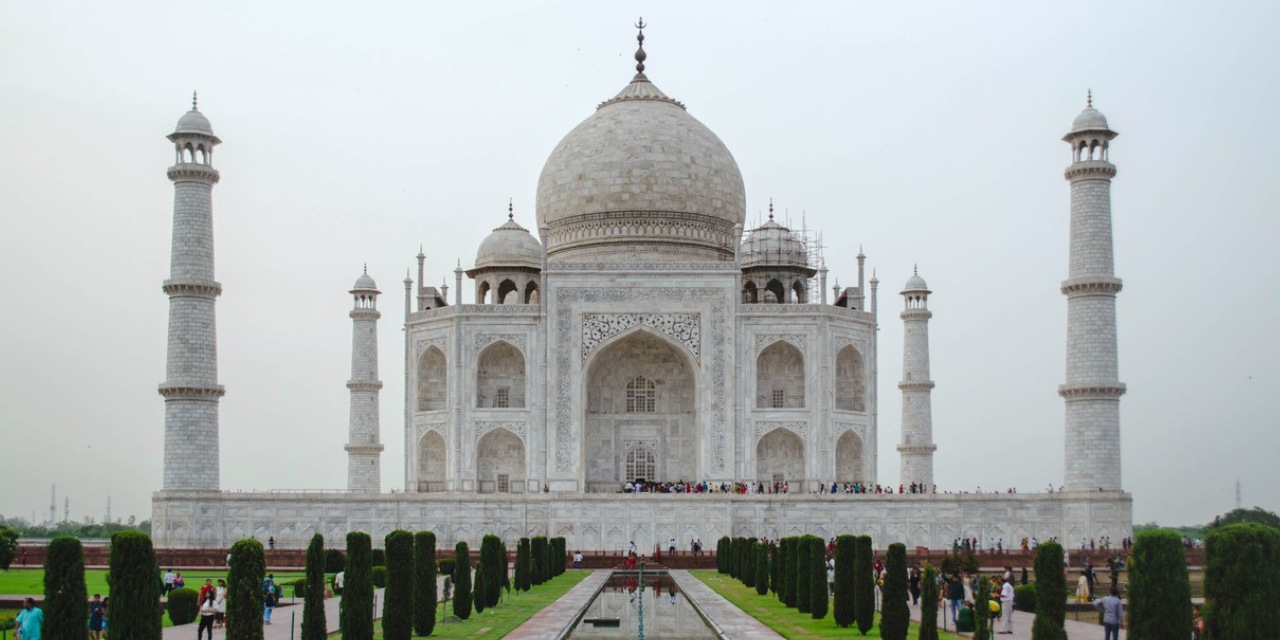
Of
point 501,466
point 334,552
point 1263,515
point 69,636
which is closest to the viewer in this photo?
point 69,636

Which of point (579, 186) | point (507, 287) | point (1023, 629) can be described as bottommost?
point (1023, 629)

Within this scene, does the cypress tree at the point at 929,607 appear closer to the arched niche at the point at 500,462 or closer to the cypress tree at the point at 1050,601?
the cypress tree at the point at 1050,601

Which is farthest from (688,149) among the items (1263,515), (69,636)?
(69,636)

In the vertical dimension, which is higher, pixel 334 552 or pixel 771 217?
pixel 771 217

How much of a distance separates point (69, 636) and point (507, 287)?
22.6m

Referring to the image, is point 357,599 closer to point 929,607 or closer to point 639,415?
point 929,607

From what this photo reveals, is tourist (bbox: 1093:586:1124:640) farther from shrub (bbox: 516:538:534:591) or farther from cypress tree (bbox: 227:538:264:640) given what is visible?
shrub (bbox: 516:538:534:591)

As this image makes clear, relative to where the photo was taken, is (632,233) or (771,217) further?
(771,217)

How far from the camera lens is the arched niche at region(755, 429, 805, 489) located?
3033cm

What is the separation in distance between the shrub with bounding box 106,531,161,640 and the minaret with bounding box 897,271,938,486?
Result: 23441 millimetres

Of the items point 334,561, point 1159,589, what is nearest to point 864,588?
point 1159,589

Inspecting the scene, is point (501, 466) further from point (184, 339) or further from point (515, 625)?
point (515, 625)

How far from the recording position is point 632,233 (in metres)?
32.2

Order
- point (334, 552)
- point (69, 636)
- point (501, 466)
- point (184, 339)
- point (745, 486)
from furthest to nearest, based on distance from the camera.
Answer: point (501, 466) → point (745, 486) → point (184, 339) → point (334, 552) → point (69, 636)
